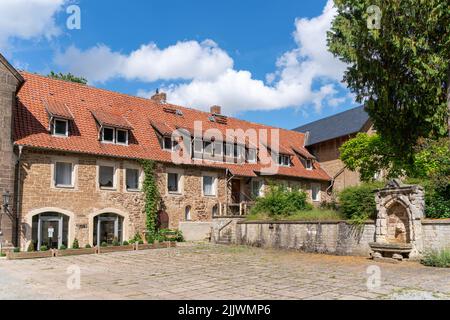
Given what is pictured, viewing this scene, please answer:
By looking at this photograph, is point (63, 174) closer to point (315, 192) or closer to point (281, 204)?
point (281, 204)

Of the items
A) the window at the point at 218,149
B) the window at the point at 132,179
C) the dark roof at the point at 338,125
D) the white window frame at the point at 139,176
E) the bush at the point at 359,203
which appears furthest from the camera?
the dark roof at the point at 338,125

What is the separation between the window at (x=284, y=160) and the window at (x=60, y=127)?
15118 mm

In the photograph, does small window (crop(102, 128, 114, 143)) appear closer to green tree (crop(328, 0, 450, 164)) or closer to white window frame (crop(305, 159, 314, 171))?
green tree (crop(328, 0, 450, 164))

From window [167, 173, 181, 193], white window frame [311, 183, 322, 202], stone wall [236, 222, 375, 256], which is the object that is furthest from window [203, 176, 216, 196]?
white window frame [311, 183, 322, 202]

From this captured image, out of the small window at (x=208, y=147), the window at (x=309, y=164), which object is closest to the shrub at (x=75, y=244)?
the small window at (x=208, y=147)

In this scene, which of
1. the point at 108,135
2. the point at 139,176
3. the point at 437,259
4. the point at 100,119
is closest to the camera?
the point at 437,259

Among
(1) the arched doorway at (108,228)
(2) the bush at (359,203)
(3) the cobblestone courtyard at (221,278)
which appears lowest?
(3) the cobblestone courtyard at (221,278)

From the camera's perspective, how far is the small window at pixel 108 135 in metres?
23.6

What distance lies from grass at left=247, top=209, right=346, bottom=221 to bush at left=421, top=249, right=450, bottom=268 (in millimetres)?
4681

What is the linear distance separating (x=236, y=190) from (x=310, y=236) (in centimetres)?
1062

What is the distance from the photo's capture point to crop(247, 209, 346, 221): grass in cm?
1917

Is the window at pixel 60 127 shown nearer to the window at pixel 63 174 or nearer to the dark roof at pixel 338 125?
the window at pixel 63 174

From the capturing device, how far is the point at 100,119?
23.5 meters

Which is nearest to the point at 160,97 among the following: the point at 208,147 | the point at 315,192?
the point at 208,147
